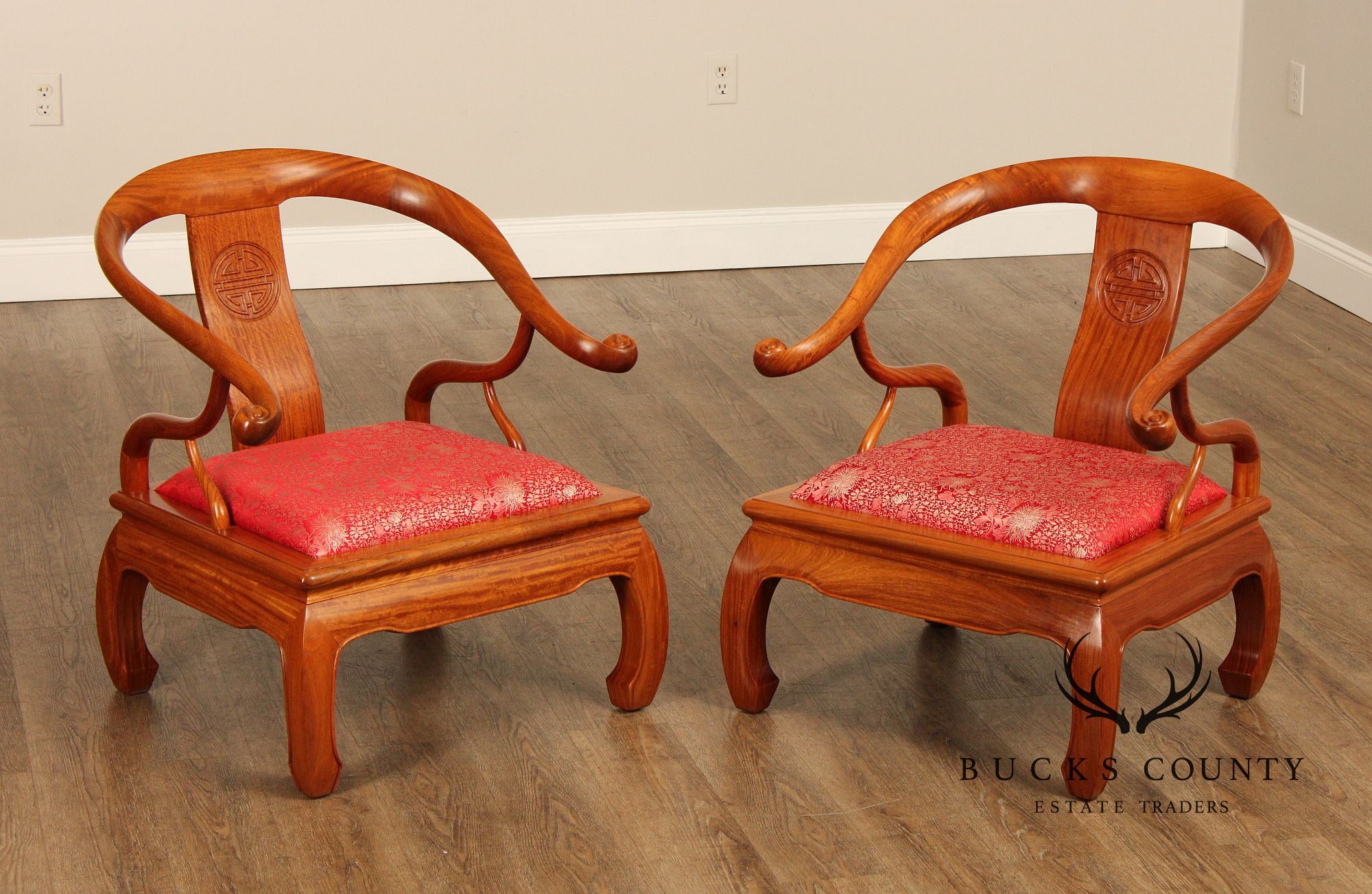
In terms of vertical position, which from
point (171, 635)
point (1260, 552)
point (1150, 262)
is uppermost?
point (1150, 262)

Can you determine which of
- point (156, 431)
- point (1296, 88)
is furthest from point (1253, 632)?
point (1296, 88)

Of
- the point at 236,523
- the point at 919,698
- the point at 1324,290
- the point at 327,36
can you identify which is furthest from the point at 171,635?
the point at 1324,290

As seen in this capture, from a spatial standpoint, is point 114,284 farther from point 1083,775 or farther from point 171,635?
point 1083,775

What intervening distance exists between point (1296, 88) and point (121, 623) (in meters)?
3.74

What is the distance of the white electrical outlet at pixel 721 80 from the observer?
4.80 meters

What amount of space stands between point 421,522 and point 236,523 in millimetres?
247

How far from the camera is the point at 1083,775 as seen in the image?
199 centimetres

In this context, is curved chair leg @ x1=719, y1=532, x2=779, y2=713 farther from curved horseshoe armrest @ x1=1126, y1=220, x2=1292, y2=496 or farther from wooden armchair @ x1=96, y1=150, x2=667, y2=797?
curved horseshoe armrest @ x1=1126, y1=220, x2=1292, y2=496

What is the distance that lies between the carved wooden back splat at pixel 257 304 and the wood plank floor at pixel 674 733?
15.6 inches

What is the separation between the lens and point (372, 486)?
2061mm

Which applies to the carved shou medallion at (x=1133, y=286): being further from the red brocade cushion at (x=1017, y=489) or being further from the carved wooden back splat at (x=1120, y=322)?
the red brocade cushion at (x=1017, y=489)

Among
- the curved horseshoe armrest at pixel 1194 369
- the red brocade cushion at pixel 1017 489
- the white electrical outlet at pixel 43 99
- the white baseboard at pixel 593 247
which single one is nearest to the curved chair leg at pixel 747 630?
the red brocade cushion at pixel 1017 489

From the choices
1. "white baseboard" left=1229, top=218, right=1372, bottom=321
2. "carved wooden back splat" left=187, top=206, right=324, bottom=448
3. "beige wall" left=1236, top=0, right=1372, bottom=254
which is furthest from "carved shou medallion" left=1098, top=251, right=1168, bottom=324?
"beige wall" left=1236, top=0, right=1372, bottom=254

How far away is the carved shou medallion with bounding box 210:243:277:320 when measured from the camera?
233cm
